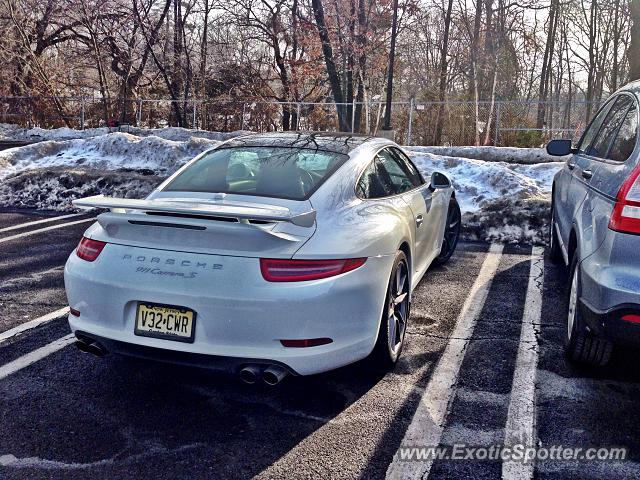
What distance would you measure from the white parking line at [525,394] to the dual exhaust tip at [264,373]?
1.14m

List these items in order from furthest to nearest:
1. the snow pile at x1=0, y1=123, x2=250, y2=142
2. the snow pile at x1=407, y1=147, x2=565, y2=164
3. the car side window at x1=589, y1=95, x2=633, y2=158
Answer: the snow pile at x1=0, y1=123, x2=250, y2=142 → the snow pile at x1=407, y1=147, x2=565, y2=164 → the car side window at x1=589, y1=95, x2=633, y2=158

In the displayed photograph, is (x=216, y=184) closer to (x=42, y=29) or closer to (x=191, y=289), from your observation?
(x=191, y=289)

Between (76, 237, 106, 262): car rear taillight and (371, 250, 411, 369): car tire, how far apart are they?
64.5 inches

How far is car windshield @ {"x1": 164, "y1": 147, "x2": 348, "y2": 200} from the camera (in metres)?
3.66

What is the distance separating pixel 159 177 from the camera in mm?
10742

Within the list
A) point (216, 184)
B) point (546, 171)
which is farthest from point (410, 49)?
Result: point (216, 184)

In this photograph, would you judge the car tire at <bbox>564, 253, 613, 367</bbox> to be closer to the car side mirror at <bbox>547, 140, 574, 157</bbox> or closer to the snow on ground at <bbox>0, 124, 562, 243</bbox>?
the car side mirror at <bbox>547, 140, 574, 157</bbox>

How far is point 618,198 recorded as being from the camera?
304 cm

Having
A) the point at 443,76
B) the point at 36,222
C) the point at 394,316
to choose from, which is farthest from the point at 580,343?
the point at 443,76

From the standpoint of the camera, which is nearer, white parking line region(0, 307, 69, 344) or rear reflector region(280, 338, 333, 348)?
rear reflector region(280, 338, 333, 348)

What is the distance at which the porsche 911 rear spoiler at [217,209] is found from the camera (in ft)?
9.60

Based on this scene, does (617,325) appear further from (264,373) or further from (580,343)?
(264,373)

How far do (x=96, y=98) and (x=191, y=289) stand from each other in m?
25.4

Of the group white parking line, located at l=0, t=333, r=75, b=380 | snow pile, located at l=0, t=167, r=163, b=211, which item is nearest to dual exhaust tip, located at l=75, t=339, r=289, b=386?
white parking line, located at l=0, t=333, r=75, b=380
